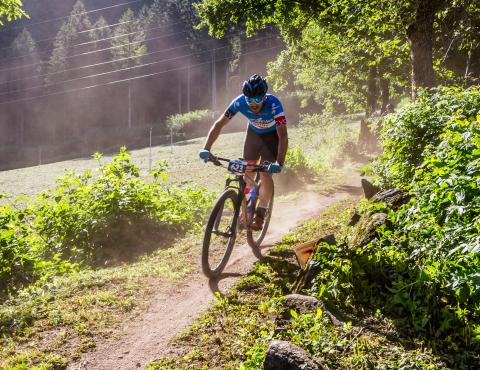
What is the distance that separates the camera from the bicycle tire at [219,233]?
5.78 m

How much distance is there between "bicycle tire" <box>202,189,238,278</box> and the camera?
578cm

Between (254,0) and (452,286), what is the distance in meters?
13.4

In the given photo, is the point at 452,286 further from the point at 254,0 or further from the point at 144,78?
the point at 144,78

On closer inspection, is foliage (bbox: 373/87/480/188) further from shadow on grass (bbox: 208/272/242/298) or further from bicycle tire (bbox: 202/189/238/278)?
shadow on grass (bbox: 208/272/242/298)

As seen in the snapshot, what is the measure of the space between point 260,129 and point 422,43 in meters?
5.62

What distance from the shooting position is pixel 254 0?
14.3 metres

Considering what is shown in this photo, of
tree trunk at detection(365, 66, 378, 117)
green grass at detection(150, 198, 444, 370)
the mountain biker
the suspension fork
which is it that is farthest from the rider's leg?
tree trunk at detection(365, 66, 378, 117)

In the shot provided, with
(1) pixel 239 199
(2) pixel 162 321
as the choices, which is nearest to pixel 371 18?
(1) pixel 239 199

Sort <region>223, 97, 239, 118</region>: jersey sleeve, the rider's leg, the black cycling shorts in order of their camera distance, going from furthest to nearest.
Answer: the black cycling shorts
the rider's leg
<region>223, 97, 239, 118</region>: jersey sleeve

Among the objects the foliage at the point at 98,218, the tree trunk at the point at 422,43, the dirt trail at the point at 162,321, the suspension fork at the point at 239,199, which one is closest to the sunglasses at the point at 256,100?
the suspension fork at the point at 239,199

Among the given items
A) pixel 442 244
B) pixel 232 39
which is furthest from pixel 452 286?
pixel 232 39

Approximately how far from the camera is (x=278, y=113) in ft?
20.8

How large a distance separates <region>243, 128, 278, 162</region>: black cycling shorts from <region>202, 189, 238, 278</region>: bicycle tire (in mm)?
996

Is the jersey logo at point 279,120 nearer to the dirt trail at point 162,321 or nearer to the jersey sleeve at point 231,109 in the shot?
the jersey sleeve at point 231,109
